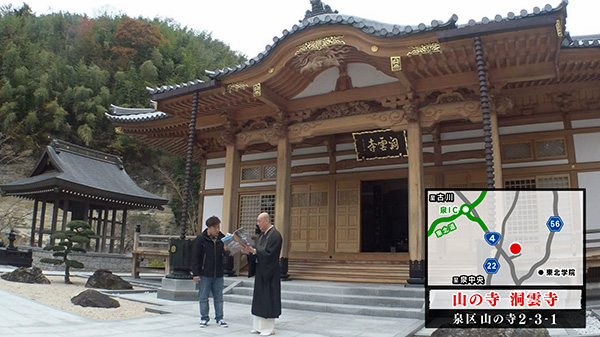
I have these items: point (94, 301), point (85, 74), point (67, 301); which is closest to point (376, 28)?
point (94, 301)

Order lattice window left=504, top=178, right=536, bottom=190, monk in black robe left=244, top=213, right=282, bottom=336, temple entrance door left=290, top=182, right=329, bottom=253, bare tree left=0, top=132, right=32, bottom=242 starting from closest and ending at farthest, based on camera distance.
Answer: monk in black robe left=244, top=213, right=282, bottom=336 → lattice window left=504, top=178, right=536, bottom=190 → temple entrance door left=290, top=182, right=329, bottom=253 → bare tree left=0, top=132, right=32, bottom=242

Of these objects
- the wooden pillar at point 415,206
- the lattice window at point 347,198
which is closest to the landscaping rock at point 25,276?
the lattice window at point 347,198

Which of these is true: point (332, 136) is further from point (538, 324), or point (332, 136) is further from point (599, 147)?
point (538, 324)

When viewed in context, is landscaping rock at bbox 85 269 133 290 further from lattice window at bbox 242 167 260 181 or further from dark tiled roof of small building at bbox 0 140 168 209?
dark tiled roof of small building at bbox 0 140 168 209

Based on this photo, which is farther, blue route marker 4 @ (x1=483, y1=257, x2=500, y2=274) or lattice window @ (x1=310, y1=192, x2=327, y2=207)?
lattice window @ (x1=310, y1=192, x2=327, y2=207)

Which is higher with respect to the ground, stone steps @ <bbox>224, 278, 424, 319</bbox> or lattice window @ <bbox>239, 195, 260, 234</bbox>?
lattice window @ <bbox>239, 195, 260, 234</bbox>

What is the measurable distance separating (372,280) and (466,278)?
2732mm

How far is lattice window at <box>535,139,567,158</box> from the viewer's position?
8.59m

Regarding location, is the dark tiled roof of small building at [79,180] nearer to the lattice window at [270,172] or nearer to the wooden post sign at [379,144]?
the lattice window at [270,172]

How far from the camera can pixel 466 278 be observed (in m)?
5.75

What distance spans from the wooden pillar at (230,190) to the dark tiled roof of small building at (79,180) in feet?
29.5

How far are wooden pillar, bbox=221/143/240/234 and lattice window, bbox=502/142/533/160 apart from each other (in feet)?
19.8

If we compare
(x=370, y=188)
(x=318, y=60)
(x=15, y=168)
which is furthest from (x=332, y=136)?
(x=15, y=168)
